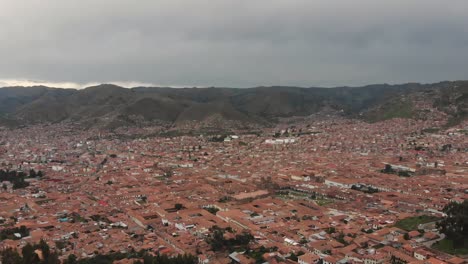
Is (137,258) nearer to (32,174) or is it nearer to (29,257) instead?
(29,257)

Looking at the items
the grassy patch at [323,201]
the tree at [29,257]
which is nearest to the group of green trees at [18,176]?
the tree at [29,257]

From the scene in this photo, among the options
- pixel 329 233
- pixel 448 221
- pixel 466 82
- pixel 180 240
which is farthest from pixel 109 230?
pixel 466 82

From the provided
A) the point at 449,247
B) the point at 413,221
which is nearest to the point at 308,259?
the point at 449,247

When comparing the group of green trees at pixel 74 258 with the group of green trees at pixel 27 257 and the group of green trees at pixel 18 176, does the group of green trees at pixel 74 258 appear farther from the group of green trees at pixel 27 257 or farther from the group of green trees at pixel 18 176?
the group of green trees at pixel 18 176

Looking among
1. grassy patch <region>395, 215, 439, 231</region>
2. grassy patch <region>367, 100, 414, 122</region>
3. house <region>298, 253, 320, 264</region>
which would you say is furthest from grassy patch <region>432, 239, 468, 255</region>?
A: grassy patch <region>367, 100, 414, 122</region>

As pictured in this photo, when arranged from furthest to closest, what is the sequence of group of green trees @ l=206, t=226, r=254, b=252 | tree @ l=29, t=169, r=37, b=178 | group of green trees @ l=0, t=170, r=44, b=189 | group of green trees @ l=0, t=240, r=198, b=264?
tree @ l=29, t=169, r=37, b=178, group of green trees @ l=0, t=170, r=44, b=189, group of green trees @ l=206, t=226, r=254, b=252, group of green trees @ l=0, t=240, r=198, b=264

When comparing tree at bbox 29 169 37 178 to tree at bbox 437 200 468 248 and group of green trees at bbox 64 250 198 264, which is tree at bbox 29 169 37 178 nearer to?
group of green trees at bbox 64 250 198 264

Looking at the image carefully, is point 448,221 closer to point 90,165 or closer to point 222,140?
point 90,165

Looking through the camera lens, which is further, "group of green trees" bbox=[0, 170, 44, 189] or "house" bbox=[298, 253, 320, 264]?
"group of green trees" bbox=[0, 170, 44, 189]
